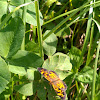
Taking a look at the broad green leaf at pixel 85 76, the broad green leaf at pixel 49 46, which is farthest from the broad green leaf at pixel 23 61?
the broad green leaf at pixel 85 76

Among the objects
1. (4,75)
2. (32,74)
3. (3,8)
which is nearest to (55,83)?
(32,74)

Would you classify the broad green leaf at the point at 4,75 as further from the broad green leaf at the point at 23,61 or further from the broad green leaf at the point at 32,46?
the broad green leaf at the point at 32,46

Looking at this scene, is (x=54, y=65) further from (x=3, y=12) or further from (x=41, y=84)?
(x=3, y=12)

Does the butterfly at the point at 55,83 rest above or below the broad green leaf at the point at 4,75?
below

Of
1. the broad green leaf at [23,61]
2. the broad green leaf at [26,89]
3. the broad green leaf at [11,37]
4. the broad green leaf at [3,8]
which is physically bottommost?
the broad green leaf at [26,89]

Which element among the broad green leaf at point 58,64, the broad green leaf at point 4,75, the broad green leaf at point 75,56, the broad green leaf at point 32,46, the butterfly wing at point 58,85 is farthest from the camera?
the broad green leaf at point 75,56

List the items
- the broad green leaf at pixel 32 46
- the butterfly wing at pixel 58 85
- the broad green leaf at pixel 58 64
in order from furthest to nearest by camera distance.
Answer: the broad green leaf at pixel 32 46, the broad green leaf at pixel 58 64, the butterfly wing at pixel 58 85

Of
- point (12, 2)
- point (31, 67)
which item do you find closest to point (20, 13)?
point (12, 2)
